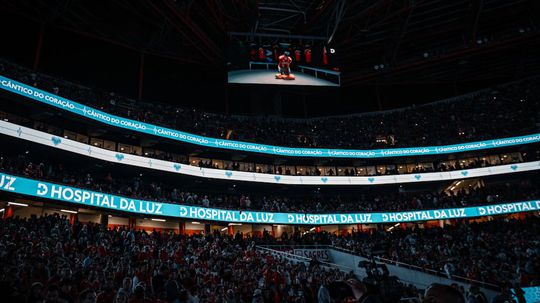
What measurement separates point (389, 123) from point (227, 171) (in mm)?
18172

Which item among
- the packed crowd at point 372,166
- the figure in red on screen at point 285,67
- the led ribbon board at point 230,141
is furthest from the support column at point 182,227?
the figure in red on screen at point 285,67

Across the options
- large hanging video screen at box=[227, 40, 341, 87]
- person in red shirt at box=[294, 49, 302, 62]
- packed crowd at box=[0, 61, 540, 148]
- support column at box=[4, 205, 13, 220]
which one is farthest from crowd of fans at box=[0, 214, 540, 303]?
person in red shirt at box=[294, 49, 302, 62]

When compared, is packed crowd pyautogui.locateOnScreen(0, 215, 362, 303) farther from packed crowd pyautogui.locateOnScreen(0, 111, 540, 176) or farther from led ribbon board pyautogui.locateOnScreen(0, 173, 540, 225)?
packed crowd pyautogui.locateOnScreen(0, 111, 540, 176)

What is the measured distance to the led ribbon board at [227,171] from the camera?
2289 centimetres

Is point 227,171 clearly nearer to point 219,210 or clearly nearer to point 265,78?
point 219,210

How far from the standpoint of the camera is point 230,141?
107ft

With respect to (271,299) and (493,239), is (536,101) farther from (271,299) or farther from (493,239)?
(271,299)

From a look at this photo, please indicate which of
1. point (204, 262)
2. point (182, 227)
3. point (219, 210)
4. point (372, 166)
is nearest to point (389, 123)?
point (372, 166)

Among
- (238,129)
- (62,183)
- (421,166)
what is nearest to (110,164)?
(62,183)

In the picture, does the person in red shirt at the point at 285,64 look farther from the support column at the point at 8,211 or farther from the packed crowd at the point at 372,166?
the support column at the point at 8,211

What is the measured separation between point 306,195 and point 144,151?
15219mm

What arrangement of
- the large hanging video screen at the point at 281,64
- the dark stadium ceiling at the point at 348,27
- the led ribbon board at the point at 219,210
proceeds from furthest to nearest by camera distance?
the dark stadium ceiling at the point at 348,27
the large hanging video screen at the point at 281,64
the led ribbon board at the point at 219,210

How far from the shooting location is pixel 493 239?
2534cm

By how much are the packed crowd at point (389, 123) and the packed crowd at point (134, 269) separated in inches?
517
